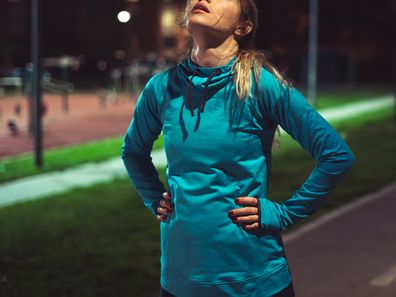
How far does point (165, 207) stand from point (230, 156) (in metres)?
0.28

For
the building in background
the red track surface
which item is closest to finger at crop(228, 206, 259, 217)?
the red track surface

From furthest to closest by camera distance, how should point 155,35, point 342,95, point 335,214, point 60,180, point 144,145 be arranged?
point 155,35
point 342,95
point 60,180
point 335,214
point 144,145

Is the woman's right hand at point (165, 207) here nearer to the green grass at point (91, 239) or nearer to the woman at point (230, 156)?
the woman at point (230, 156)

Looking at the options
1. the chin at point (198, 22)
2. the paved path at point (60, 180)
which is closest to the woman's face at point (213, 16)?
the chin at point (198, 22)

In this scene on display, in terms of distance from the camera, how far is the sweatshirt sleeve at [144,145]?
2.58 metres

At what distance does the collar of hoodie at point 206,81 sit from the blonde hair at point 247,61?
0.09 feet

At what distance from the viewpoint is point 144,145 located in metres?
2.68

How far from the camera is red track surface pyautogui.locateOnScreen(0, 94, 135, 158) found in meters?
15.5

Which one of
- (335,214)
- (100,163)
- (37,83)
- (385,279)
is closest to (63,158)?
(100,163)

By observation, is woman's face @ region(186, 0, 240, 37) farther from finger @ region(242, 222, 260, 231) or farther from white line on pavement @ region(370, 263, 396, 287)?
white line on pavement @ region(370, 263, 396, 287)

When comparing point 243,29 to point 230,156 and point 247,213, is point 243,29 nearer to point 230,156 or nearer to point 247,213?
point 230,156

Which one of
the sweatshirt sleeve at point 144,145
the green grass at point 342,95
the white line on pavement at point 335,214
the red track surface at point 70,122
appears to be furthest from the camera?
the green grass at point 342,95

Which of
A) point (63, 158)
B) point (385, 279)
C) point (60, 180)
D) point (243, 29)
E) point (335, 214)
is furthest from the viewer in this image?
point (63, 158)

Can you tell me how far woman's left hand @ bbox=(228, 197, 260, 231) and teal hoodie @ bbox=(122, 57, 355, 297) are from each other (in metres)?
0.02
